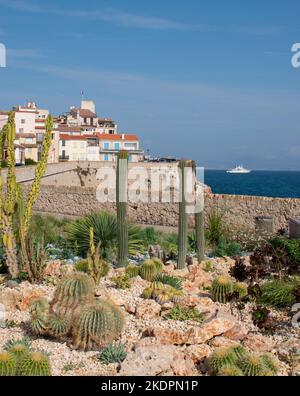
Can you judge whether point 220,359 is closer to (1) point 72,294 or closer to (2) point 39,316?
(1) point 72,294

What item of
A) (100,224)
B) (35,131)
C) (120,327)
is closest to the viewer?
(120,327)

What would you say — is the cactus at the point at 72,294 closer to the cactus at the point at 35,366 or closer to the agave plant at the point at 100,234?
the cactus at the point at 35,366

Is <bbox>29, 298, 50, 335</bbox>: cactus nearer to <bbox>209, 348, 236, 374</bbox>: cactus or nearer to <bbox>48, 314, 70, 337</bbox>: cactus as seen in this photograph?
<bbox>48, 314, 70, 337</bbox>: cactus

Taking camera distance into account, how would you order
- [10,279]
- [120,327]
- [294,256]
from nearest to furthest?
[120,327] < [10,279] < [294,256]

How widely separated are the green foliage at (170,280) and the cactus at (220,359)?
325 centimetres

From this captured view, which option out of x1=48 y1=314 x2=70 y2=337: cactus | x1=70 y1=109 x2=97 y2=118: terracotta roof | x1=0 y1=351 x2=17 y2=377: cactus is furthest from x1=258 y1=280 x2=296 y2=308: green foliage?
x1=70 y1=109 x2=97 y2=118: terracotta roof

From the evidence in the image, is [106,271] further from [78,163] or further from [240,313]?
[78,163]

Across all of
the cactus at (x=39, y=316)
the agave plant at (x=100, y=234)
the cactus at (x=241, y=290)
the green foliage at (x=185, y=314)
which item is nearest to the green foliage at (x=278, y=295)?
the cactus at (x=241, y=290)

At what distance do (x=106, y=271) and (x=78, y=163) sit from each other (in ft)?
82.0

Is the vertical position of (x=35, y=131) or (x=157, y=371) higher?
(x=35, y=131)

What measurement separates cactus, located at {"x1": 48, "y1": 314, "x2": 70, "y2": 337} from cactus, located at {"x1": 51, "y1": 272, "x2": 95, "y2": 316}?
0.37 feet

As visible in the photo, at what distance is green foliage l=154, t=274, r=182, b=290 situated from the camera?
1048 cm

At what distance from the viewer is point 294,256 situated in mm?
12625
